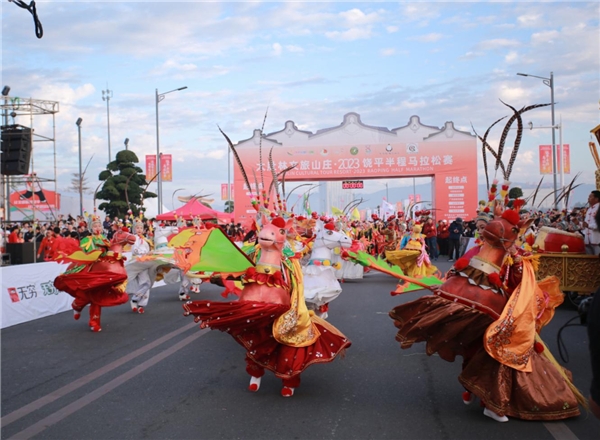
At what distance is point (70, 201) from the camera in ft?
129

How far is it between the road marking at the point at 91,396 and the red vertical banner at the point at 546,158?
28896mm

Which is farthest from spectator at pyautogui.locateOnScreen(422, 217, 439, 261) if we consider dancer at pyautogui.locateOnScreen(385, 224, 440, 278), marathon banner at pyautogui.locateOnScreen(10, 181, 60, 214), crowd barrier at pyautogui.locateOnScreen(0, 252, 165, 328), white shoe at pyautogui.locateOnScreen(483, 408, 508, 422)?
white shoe at pyautogui.locateOnScreen(483, 408, 508, 422)

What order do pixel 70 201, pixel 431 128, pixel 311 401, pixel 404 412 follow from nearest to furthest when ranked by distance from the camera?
pixel 404 412
pixel 311 401
pixel 431 128
pixel 70 201

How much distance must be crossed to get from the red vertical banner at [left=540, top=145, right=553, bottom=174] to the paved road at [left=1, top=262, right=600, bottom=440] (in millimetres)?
25474

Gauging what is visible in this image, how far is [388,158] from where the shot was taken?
31828 millimetres

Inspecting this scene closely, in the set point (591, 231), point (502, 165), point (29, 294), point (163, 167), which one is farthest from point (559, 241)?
point (163, 167)

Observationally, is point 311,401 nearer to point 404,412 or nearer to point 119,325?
point 404,412

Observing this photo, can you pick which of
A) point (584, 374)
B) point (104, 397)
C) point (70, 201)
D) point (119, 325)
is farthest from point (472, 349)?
point (70, 201)

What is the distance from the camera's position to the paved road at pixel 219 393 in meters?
4.63

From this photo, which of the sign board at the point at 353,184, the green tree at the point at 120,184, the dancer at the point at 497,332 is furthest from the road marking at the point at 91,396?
the sign board at the point at 353,184

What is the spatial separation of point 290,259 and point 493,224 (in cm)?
214

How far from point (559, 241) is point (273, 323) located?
21.8 feet

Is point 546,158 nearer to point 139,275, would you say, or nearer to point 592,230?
point 592,230

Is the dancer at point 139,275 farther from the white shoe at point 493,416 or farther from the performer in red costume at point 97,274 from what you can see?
the white shoe at point 493,416
